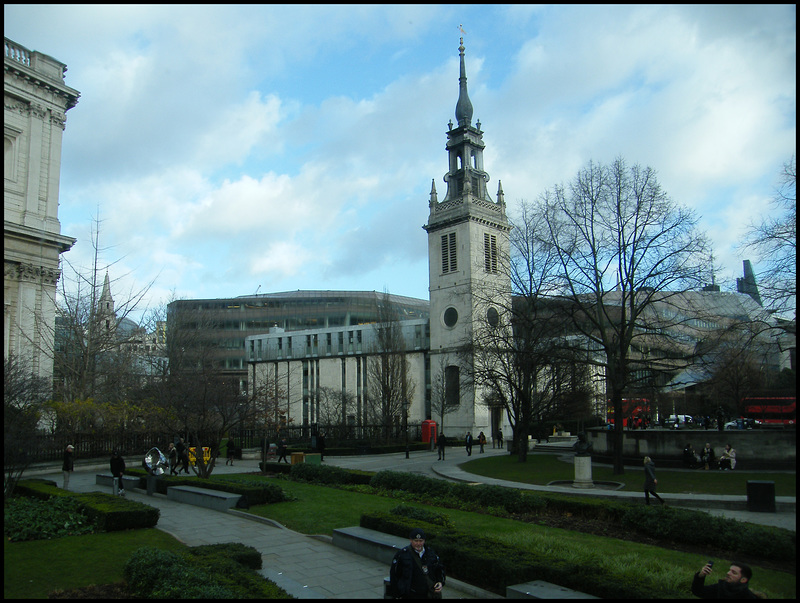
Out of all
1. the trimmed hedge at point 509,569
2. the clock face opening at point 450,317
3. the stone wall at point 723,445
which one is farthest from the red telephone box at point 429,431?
the trimmed hedge at point 509,569

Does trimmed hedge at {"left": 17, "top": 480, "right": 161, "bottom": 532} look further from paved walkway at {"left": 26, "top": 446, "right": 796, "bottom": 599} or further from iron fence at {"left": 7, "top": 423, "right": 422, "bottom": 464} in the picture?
iron fence at {"left": 7, "top": 423, "right": 422, "bottom": 464}

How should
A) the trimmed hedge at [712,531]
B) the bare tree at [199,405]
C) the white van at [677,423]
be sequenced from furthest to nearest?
the white van at [677,423] → the bare tree at [199,405] → the trimmed hedge at [712,531]

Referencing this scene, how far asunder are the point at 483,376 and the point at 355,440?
19743 millimetres

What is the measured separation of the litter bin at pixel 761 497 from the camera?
15852mm

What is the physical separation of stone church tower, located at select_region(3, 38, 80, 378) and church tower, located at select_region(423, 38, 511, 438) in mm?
32110

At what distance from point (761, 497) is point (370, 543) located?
10.9 metres

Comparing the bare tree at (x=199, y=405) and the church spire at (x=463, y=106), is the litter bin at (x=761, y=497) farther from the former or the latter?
the church spire at (x=463, y=106)

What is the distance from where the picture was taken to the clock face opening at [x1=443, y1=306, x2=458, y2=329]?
194ft

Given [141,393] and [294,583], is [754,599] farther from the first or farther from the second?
[141,393]

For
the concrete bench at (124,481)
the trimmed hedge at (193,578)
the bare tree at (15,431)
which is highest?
the bare tree at (15,431)

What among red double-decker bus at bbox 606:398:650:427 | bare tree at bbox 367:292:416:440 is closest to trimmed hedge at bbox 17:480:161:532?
red double-decker bus at bbox 606:398:650:427

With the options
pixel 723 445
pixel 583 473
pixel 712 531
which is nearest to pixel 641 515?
pixel 712 531

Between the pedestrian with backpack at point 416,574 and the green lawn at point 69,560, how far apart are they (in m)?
5.42

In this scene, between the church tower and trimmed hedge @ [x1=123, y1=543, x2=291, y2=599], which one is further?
the church tower
